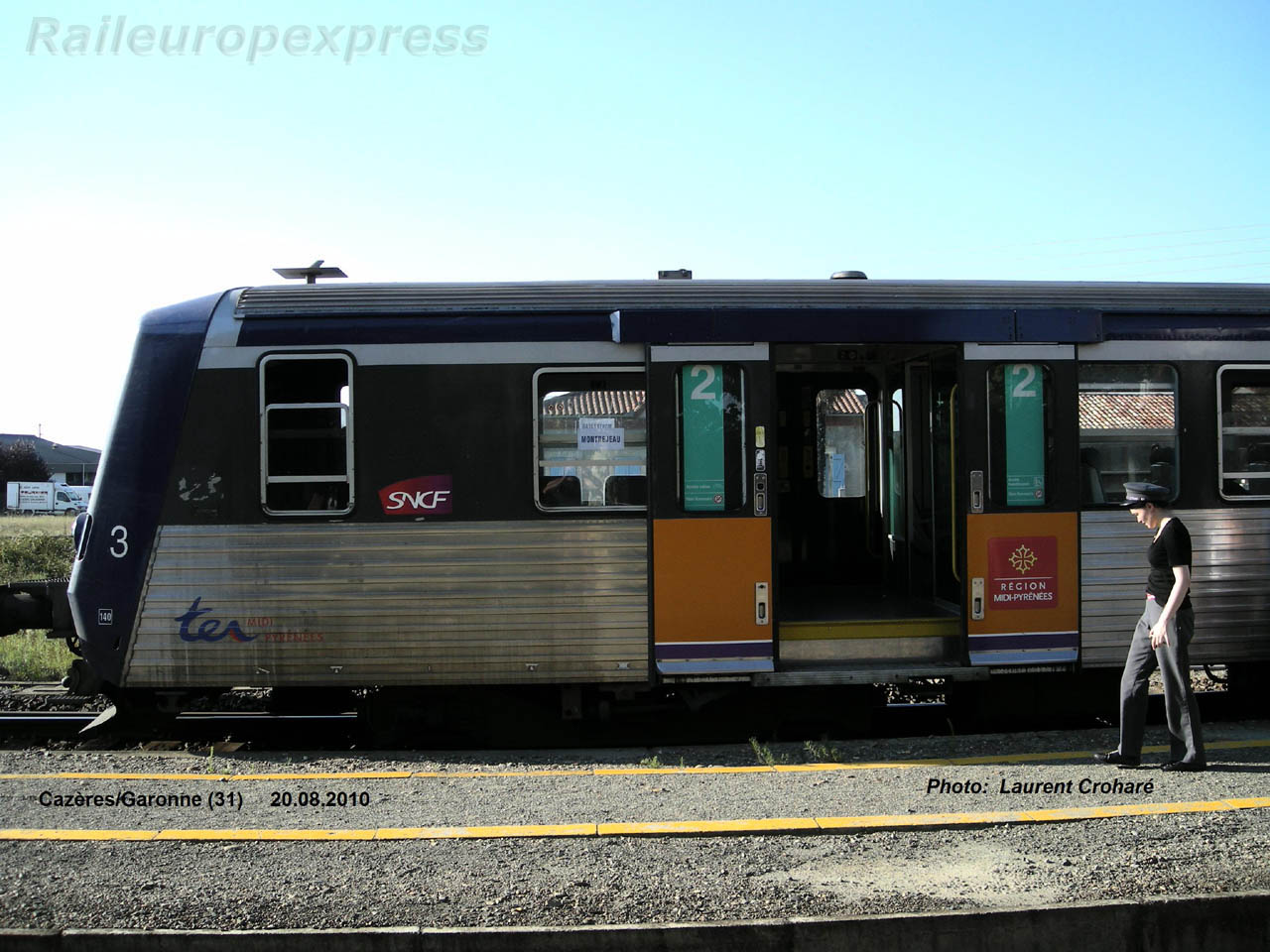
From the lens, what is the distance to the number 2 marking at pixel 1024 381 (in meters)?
7.58

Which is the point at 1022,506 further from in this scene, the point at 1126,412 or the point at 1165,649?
the point at 1165,649

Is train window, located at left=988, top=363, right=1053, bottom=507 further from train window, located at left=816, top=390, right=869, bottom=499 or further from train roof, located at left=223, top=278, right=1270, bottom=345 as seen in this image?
train window, located at left=816, top=390, right=869, bottom=499

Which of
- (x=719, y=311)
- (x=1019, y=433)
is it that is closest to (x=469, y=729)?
(x=719, y=311)

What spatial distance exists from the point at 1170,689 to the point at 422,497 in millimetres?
5006

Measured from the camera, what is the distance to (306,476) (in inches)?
286

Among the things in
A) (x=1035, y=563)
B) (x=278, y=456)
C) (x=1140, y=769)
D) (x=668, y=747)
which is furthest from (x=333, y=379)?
(x=1140, y=769)

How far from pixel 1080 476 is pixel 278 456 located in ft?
19.0

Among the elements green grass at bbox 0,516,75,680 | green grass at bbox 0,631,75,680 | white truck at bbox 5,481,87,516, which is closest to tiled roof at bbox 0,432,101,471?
white truck at bbox 5,481,87,516

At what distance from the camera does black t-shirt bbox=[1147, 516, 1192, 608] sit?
6.20 m

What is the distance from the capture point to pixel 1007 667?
750 cm

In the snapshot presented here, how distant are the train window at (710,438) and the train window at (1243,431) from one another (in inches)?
143

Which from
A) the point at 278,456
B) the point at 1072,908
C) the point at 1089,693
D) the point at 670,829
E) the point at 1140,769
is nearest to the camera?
the point at 1072,908

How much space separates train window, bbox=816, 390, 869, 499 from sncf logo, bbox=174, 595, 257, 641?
196 inches

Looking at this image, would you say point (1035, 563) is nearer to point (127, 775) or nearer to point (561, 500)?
point (561, 500)
